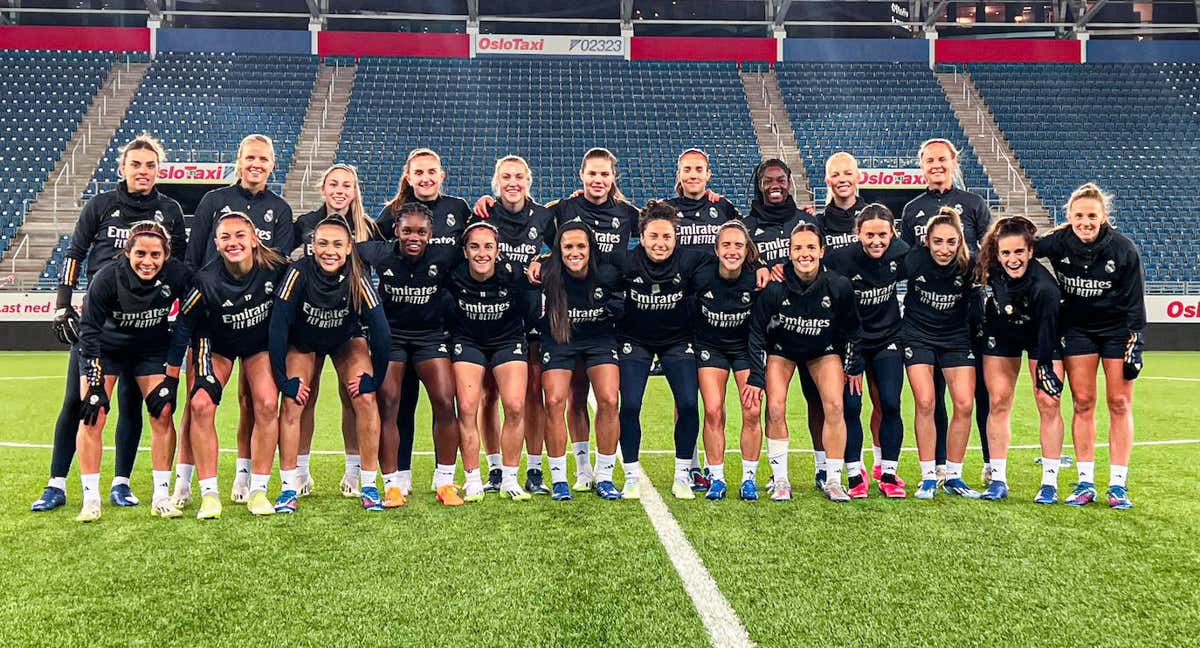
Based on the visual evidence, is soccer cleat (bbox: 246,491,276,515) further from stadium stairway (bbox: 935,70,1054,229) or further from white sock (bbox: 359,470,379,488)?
stadium stairway (bbox: 935,70,1054,229)

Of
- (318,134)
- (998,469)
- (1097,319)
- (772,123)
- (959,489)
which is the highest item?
(772,123)

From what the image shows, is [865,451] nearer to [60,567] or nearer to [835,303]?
[835,303]

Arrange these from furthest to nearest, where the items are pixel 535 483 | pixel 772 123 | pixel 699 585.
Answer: pixel 772 123 < pixel 535 483 < pixel 699 585

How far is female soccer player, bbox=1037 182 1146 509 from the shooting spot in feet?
16.1

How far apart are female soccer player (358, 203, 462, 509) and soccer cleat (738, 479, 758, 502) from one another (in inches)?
65.7

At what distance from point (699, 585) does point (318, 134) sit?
77.2 feet

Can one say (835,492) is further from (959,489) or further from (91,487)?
(91,487)

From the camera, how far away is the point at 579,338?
212 inches

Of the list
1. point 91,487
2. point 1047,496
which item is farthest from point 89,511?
point 1047,496

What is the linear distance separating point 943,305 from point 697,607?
9.55 feet

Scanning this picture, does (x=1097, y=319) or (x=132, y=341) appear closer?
(x=132, y=341)

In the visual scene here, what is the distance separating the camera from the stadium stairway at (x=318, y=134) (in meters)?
22.4

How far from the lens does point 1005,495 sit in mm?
5176

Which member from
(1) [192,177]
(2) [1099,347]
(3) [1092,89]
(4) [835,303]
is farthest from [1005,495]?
(3) [1092,89]
